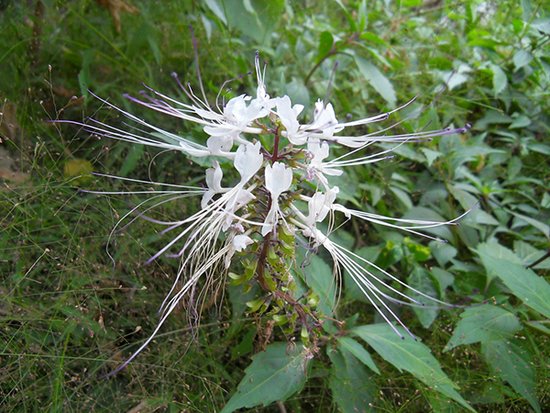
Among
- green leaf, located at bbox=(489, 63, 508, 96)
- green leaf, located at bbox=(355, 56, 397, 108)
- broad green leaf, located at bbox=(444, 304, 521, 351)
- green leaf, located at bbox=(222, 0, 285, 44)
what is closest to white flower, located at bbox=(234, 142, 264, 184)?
broad green leaf, located at bbox=(444, 304, 521, 351)

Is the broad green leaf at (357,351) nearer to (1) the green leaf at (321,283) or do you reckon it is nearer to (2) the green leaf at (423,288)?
(1) the green leaf at (321,283)

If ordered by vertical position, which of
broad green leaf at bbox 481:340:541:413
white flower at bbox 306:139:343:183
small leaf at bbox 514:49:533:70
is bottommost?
broad green leaf at bbox 481:340:541:413

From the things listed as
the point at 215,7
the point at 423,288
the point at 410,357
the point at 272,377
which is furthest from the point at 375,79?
the point at 272,377

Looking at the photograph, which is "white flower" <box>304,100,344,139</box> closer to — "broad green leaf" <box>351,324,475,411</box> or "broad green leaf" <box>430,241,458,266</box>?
"broad green leaf" <box>351,324,475,411</box>

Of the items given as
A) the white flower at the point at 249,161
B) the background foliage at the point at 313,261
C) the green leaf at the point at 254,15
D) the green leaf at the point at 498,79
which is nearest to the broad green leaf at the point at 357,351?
the background foliage at the point at 313,261

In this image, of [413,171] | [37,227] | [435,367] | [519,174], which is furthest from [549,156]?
[37,227]

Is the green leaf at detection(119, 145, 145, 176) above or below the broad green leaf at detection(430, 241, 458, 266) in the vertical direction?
above

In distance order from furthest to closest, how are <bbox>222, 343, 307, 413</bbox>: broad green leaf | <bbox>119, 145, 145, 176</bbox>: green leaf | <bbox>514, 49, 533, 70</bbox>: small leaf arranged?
<bbox>514, 49, 533, 70</bbox>: small leaf
<bbox>119, 145, 145, 176</bbox>: green leaf
<bbox>222, 343, 307, 413</bbox>: broad green leaf
